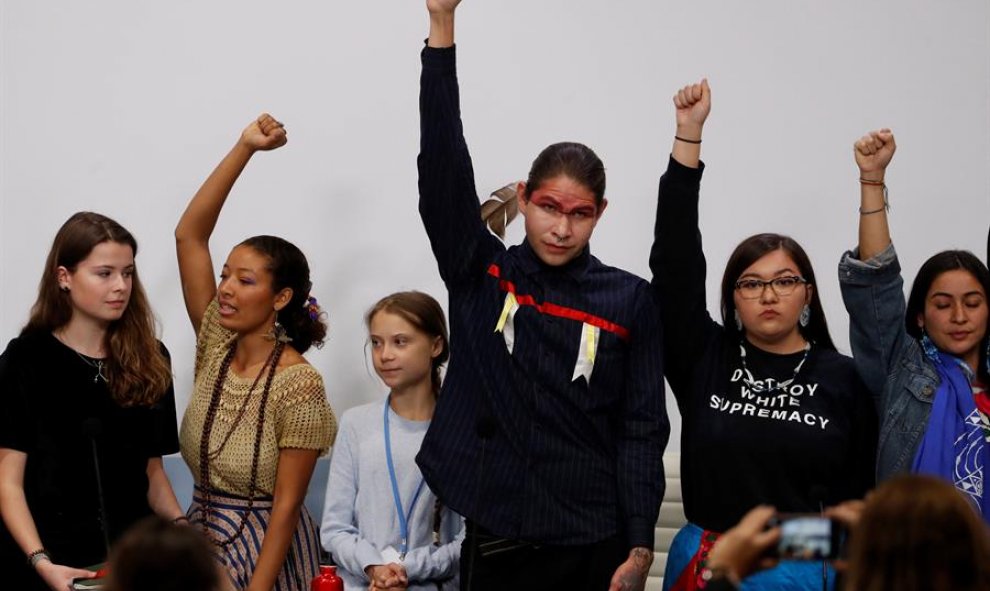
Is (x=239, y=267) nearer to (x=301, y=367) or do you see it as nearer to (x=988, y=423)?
(x=301, y=367)

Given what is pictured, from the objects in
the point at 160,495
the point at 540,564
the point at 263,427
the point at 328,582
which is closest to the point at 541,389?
the point at 540,564

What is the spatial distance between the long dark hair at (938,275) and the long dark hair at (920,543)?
1250 mm

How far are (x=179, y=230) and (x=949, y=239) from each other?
1.86 meters

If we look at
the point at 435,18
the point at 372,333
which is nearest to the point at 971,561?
the point at 435,18

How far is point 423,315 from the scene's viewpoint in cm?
297

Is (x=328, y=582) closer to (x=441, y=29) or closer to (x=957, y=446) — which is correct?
(x=441, y=29)

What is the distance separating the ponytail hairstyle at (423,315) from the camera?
117 inches

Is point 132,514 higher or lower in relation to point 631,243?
lower

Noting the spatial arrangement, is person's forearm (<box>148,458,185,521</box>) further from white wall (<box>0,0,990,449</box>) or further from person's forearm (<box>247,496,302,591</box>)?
white wall (<box>0,0,990,449</box>)

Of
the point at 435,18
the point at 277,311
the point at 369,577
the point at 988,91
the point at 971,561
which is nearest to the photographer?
the point at 971,561

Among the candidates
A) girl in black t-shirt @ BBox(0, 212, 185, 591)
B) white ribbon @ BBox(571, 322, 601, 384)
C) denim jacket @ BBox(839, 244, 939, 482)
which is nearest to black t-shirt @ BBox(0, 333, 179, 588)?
girl in black t-shirt @ BBox(0, 212, 185, 591)

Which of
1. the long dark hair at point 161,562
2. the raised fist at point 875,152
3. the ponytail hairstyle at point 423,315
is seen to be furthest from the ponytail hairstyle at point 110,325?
the raised fist at point 875,152

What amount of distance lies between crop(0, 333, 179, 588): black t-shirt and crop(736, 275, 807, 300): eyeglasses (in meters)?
1.27

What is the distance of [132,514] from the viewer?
287 cm
